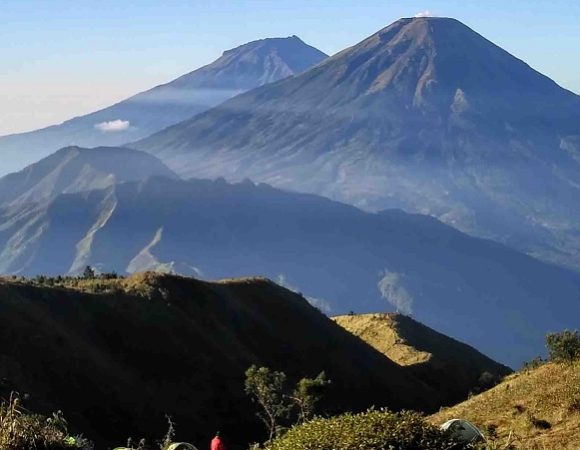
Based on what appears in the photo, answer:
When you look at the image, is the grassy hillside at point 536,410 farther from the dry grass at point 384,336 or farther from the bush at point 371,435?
the dry grass at point 384,336

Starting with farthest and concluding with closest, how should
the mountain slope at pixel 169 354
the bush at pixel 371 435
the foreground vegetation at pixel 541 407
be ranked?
the mountain slope at pixel 169 354 < the foreground vegetation at pixel 541 407 < the bush at pixel 371 435

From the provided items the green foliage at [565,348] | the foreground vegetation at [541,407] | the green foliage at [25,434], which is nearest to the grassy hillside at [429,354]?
the green foliage at [565,348]

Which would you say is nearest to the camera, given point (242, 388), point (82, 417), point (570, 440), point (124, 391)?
point (570, 440)

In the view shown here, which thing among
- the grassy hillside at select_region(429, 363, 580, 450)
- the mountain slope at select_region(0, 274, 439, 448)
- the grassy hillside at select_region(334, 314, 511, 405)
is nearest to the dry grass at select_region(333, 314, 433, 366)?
the grassy hillside at select_region(334, 314, 511, 405)

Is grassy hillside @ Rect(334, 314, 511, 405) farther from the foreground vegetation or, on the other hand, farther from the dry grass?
the foreground vegetation

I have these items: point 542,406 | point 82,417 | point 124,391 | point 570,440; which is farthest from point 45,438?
point 124,391

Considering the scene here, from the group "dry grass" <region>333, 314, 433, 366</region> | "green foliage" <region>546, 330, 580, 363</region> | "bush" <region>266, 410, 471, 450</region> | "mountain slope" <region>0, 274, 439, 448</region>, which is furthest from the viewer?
"dry grass" <region>333, 314, 433, 366</region>

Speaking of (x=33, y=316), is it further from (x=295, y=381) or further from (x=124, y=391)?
(x=295, y=381)
